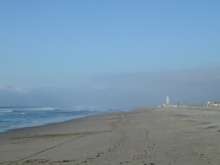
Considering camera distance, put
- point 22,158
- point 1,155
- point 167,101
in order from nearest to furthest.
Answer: point 22,158 < point 1,155 < point 167,101

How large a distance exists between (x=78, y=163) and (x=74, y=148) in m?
5.14

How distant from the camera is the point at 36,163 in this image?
1476 centimetres

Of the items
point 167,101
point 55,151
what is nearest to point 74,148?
point 55,151

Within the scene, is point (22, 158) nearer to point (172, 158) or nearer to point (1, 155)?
point (1, 155)

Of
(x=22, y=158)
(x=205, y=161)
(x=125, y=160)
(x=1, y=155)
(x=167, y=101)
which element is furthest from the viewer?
(x=167, y=101)

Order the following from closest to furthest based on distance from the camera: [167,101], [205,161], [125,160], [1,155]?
[205,161], [125,160], [1,155], [167,101]

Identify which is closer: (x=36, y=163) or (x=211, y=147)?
(x=36, y=163)

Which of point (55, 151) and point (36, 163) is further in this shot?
point (55, 151)

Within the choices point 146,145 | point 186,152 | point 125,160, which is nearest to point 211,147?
point 186,152

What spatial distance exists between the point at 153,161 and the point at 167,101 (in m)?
112

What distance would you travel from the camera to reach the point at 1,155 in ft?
59.4

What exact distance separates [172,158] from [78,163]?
9.71 ft

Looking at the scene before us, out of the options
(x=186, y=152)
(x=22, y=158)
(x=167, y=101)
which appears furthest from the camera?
(x=167, y=101)

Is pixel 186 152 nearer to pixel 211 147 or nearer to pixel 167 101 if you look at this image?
pixel 211 147
